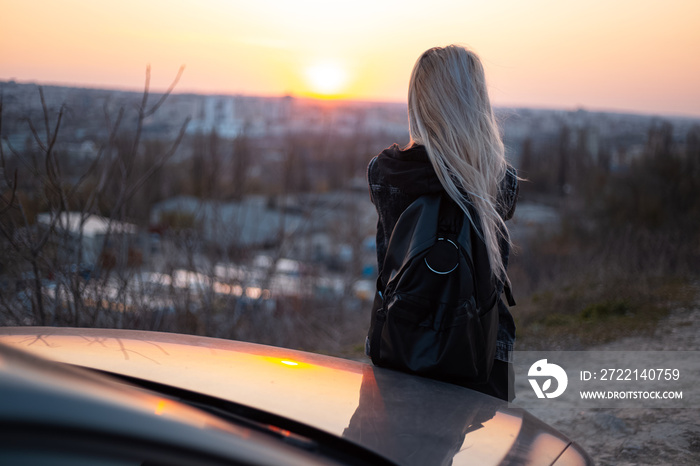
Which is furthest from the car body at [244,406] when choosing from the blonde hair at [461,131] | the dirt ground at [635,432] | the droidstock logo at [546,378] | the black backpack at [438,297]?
the droidstock logo at [546,378]

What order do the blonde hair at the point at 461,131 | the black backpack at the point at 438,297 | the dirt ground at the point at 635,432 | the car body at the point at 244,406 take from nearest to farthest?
the car body at the point at 244,406
the black backpack at the point at 438,297
the blonde hair at the point at 461,131
the dirt ground at the point at 635,432

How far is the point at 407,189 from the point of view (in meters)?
2.01

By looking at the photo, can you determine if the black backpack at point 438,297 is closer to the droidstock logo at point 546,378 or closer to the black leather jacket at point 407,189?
the black leather jacket at point 407,189

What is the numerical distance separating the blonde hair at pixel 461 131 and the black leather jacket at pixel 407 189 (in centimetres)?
4

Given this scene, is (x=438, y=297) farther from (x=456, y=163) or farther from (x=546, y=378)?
(x=546, y=378)

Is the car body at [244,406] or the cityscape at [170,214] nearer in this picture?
the car body at [244,406]

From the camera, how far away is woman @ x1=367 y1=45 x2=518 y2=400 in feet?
6.50

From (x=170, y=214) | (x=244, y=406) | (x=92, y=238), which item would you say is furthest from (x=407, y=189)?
(x=170, y=214)

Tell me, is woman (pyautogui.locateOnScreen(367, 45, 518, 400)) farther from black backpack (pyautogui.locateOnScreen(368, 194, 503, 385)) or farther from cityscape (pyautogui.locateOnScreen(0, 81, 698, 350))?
cityscape (pyautogui.locateOnScreen(0, 81, 698, 350))

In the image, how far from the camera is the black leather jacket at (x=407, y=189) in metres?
2.00

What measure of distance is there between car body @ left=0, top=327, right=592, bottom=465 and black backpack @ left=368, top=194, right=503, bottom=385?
0.08 m

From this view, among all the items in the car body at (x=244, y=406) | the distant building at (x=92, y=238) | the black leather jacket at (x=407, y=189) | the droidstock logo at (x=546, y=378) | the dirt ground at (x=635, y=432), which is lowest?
the droidstock logo at (x=546, y=378)

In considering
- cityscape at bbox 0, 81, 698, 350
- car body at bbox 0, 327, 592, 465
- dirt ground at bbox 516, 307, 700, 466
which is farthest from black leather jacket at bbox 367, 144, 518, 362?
dirt ground at bbox 516, 307, 700, 466

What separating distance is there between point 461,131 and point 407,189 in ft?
0.97
